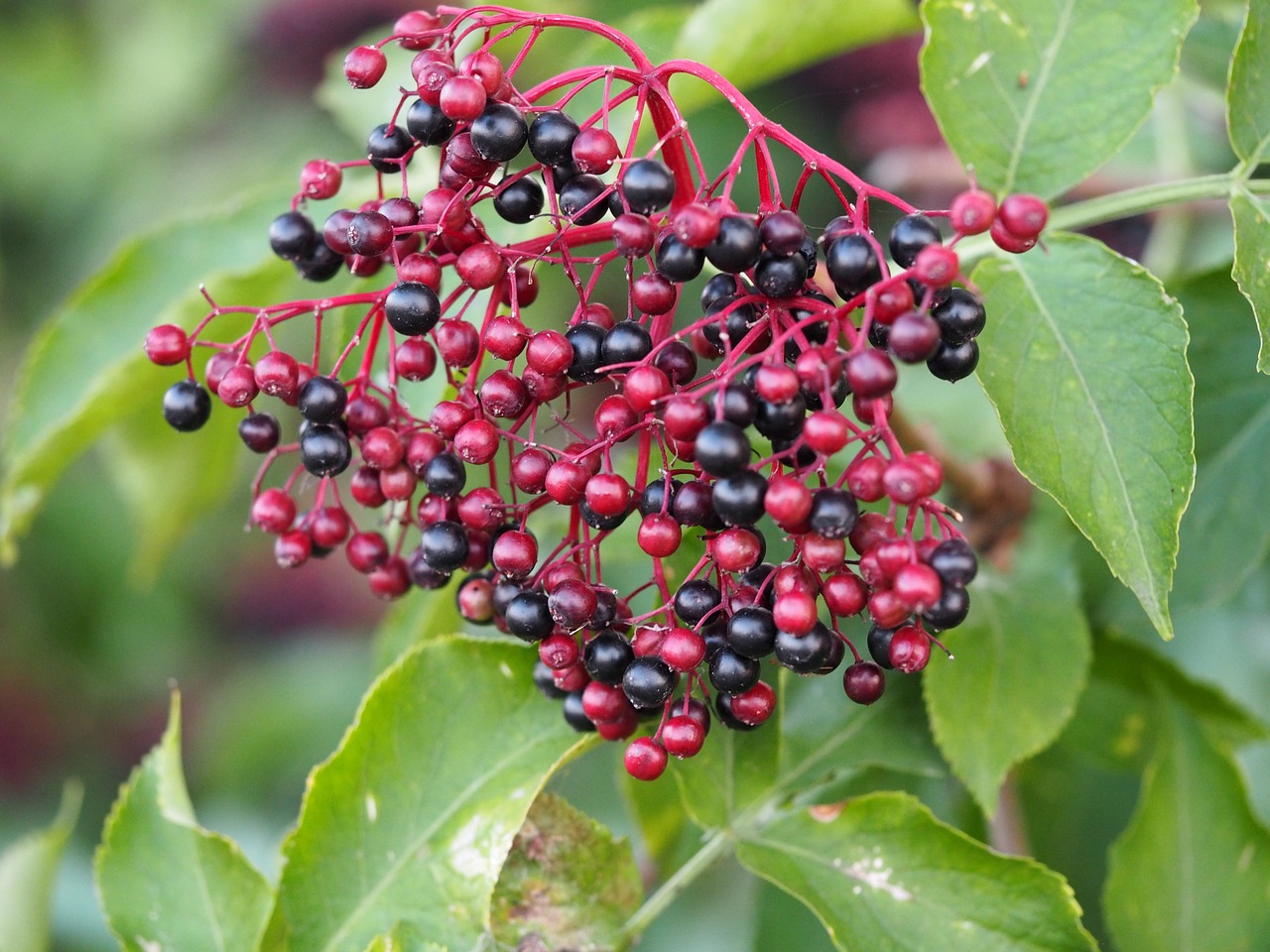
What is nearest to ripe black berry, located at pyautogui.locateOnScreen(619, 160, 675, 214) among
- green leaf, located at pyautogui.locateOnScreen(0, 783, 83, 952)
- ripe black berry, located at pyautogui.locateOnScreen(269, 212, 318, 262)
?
ripe black berry, located at pyautogui.locateOnScreen(269, 212, 318, 262)

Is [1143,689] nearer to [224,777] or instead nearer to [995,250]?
[995,250]

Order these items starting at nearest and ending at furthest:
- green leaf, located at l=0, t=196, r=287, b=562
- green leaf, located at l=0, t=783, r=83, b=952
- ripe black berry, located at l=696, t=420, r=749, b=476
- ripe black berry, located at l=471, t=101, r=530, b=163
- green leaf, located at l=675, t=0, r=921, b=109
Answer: ripe black berry, located at l=696, t=420, r=749, b=476 < ripe black berry, located at l=471, t=101, r=530, b=163 < green leaf, located at l=0, t=783, r=83, b=952 < green leaf, located at l=675, t=0, r=921, b=109 < green leaf, located at l=0, t=196, r=287, b=562

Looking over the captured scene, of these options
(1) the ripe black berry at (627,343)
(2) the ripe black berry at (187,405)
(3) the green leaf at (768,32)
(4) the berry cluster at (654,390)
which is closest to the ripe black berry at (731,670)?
(4) the berry cluster at (654,390)

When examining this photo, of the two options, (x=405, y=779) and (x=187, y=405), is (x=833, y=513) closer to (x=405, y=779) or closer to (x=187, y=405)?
(x=405, y=779)

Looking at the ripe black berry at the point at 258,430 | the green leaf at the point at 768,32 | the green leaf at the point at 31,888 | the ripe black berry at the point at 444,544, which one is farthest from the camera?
the green leaf at the point at 768,32

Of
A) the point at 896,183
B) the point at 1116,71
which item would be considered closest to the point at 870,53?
the point at 896,183

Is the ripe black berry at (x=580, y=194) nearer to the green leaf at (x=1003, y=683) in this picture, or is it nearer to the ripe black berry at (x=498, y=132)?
the ripe black berry at (x=498, y=132)

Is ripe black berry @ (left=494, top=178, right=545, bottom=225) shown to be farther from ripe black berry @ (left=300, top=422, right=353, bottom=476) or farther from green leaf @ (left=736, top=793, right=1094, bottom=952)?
green leaf @ (left=736, top=793, right=1094, bottom=952)
